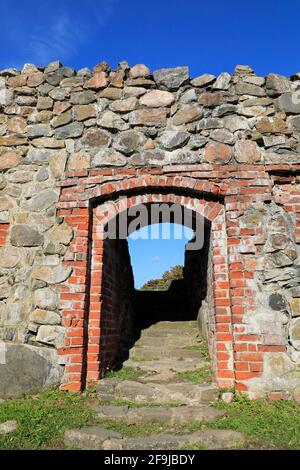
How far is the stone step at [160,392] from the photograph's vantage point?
3.59 metres

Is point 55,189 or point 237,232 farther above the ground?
point 55,189

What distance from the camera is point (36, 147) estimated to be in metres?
4.56

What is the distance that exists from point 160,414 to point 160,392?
1.44 feet

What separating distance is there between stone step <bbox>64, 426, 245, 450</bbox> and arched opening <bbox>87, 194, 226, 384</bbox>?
1.07 meters

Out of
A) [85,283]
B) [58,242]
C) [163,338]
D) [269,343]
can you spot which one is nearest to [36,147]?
[58,242]

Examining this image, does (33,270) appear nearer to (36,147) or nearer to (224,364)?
(36,147)

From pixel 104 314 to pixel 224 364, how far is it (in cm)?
151

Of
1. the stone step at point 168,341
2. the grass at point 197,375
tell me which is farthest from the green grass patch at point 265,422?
the stone step at point 168,341

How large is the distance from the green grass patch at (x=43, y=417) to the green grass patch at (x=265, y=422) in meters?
1.27

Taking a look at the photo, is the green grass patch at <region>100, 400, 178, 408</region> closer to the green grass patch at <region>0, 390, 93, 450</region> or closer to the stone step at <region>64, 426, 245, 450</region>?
the green grass patch at <region>0, 390, 93, 450</region>

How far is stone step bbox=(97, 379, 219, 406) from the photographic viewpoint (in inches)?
141

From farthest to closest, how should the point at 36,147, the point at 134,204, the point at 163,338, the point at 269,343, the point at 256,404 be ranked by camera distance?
the point at 163,338, the point at 36,147, the point at 134,204, the point at 269,343, the point at 256,404

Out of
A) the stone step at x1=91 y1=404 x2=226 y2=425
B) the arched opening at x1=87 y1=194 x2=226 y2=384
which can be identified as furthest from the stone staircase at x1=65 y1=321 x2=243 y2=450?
the arched opening at x1=87 y1=194 x2=226 y2=384

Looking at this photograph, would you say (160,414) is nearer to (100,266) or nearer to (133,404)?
(133,404)
